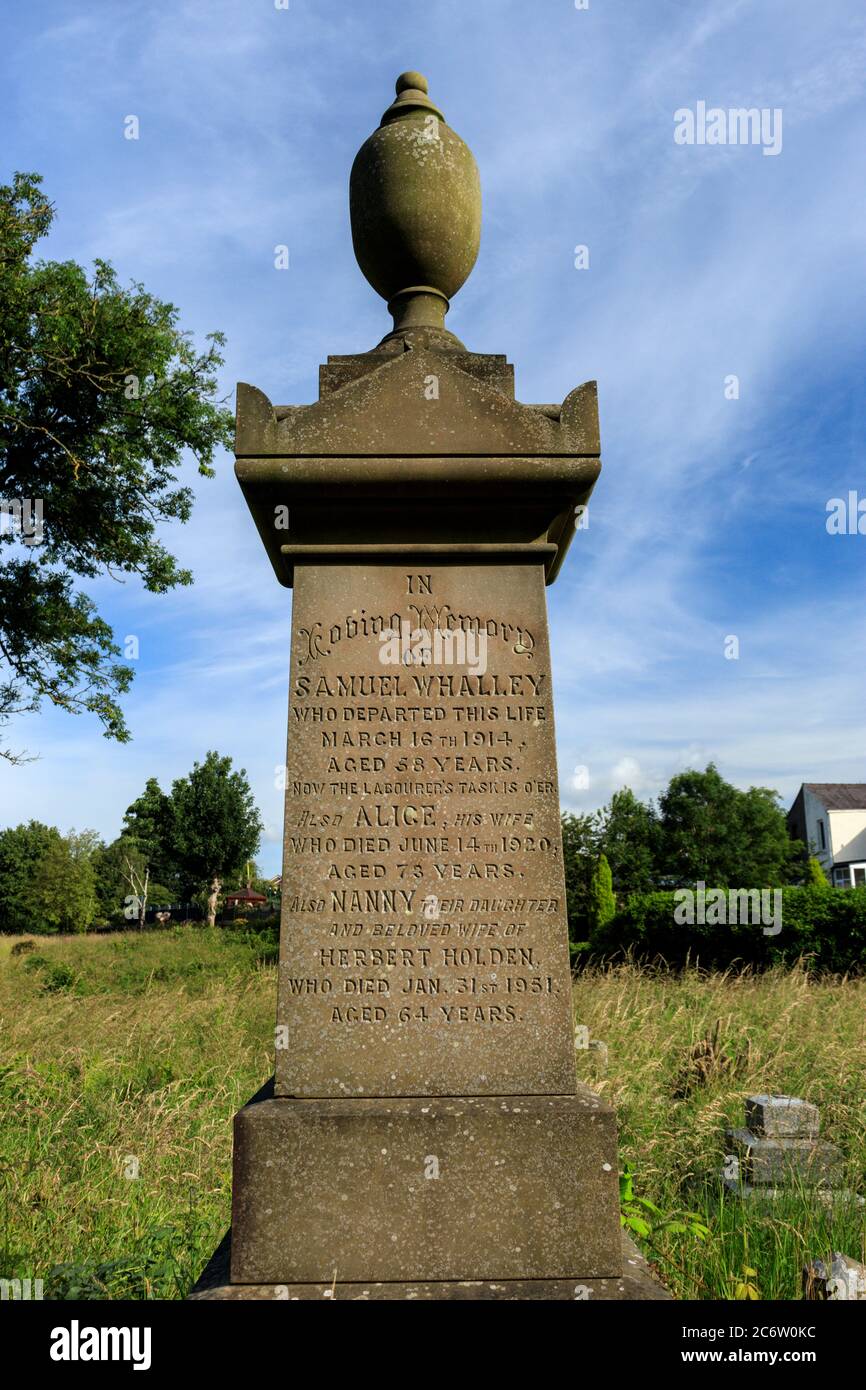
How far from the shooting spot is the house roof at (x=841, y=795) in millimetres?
53562

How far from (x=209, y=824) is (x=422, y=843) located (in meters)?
51.3

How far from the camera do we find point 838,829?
53.1 m

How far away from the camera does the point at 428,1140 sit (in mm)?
2316

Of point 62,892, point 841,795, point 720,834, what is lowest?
point 62,892

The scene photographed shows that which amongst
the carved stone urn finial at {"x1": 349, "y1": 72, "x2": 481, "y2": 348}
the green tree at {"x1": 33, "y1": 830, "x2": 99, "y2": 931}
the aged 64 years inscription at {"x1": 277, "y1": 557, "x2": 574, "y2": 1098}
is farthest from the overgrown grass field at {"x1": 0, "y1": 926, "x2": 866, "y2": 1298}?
the green tree at {"x1": 33, "y1": 830, "x2": 99, "y2": 931}

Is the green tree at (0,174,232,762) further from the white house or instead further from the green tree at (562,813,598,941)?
the white house

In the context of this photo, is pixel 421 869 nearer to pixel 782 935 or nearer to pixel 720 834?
pixel 782 935

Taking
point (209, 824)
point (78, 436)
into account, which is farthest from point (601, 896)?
point (209, 824)

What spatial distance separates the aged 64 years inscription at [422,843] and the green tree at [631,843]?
38384mm

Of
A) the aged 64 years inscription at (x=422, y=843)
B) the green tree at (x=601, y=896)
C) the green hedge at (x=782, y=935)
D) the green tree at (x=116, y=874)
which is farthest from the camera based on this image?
the green tree at (x=116, y=874)

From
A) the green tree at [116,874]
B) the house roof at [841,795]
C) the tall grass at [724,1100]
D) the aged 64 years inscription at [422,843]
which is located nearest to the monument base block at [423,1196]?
the aged 64 years inscription at [422,843]

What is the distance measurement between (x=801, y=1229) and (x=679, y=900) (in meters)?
11.0

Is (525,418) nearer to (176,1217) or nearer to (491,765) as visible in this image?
(491,765)

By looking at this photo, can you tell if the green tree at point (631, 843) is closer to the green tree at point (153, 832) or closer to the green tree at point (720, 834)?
the green tree at point (720, 834)
